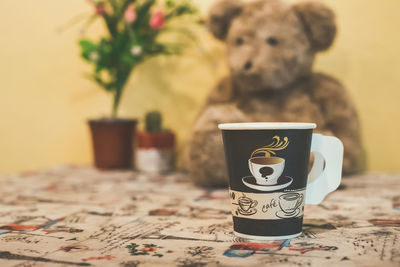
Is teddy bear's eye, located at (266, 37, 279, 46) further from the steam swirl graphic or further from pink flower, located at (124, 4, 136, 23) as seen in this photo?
the steam swirl graphic

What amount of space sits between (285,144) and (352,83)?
0.91 metres

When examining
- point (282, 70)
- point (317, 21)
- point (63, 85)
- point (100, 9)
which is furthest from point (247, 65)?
point (63, 85)

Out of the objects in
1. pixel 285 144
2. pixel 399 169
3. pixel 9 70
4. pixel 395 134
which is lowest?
pixel 399 169

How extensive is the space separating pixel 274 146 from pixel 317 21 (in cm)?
72

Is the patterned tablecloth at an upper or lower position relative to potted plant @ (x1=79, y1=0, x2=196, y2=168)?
lower

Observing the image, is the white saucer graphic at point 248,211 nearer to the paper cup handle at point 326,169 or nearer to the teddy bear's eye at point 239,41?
the paper cup handle at point 326,169

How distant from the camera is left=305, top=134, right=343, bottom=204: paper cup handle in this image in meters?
0.60

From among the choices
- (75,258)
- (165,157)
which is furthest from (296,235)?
(165,157)

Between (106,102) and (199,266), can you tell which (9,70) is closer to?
(106,102)

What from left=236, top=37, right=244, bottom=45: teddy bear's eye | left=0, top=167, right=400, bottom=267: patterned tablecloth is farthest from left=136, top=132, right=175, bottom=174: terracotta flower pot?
left=236, top=37, right=244, bottom=45: teddy bear's eye

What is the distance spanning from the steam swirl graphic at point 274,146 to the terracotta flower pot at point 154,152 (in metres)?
0.85

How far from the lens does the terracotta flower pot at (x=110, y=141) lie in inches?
56.3

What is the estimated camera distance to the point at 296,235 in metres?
0.58

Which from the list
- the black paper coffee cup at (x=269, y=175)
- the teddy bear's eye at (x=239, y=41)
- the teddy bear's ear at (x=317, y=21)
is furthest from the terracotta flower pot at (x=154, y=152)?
the black paper coffee cup at (x=269, y=175)
